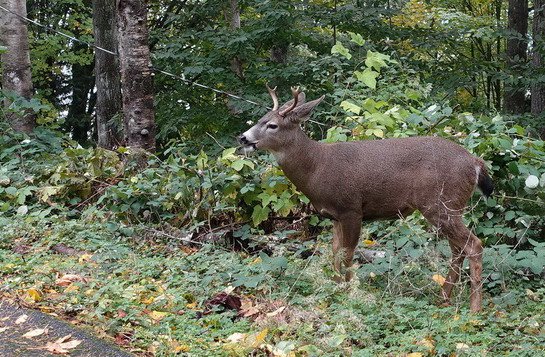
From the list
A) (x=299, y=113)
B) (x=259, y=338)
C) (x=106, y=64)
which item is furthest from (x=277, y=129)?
(x=106, y=64)

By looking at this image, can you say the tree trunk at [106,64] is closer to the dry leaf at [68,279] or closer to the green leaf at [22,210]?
the green leaf at [22,210]

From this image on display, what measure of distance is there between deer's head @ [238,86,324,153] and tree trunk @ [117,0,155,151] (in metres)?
3.02

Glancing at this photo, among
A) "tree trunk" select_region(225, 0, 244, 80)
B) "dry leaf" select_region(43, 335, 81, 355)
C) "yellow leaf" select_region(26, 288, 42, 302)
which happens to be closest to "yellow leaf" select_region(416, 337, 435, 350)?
"dry leaf" select_region(43, 335, 81, 355)

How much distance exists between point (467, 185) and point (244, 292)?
80.3 inches

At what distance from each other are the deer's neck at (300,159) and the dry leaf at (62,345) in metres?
2.80

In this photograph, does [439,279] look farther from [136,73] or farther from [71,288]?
[136,73]

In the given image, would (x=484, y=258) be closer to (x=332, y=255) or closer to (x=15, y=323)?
(x=332, y=255)

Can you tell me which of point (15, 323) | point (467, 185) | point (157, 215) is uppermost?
point (467, 185)

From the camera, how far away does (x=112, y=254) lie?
22.0 feet

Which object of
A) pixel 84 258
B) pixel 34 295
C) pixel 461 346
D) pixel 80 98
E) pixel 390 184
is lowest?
pixel 80 98

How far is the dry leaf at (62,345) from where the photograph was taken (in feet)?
14.3

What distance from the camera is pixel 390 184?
643 cm

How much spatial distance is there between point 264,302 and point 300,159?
1728 mm

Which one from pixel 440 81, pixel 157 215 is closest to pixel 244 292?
pixel 157 215
